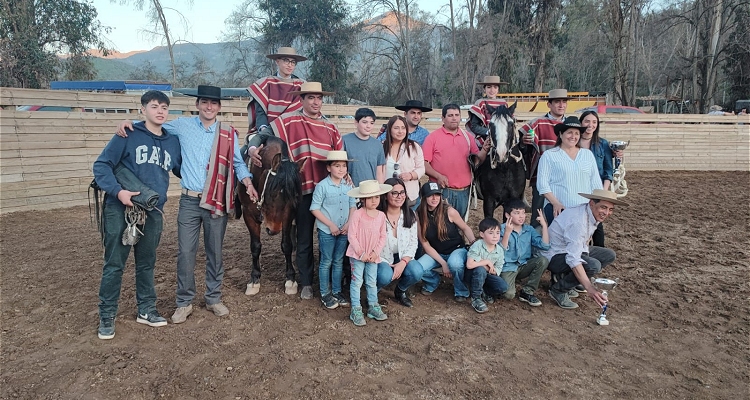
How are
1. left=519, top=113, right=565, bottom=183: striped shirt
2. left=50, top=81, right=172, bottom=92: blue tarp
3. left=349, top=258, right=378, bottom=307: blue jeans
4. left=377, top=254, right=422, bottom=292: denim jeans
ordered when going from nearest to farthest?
left=349, top=258, right=378, bottom=307: blue jeans < left=377, top=254, right=422, bottom=292: denim jeans < left=519, top=113, right=565, bottom=183: striped shirt < left=50, top=81, right=172, bottom=92: blue tarp

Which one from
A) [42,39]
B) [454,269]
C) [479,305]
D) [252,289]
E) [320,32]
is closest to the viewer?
[479,305]

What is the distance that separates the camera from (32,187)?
28.2 ft

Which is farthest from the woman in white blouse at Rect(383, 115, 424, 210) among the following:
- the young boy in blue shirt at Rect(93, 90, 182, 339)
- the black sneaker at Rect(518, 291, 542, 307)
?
the young boy in blue shirt at Rect(93, 90, 182, 339)

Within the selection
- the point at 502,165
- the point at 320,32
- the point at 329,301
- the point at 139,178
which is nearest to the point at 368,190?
the point at 329,301

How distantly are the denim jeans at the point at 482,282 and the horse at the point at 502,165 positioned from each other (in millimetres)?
1400

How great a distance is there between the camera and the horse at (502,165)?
4910mm

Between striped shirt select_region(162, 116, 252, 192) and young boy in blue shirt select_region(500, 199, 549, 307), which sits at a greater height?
striped shirt select_region(162, 116, 252, 192)

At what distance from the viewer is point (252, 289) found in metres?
4.62

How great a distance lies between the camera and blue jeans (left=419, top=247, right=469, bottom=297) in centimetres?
440

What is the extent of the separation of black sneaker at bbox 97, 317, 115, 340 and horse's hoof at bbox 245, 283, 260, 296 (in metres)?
1.28

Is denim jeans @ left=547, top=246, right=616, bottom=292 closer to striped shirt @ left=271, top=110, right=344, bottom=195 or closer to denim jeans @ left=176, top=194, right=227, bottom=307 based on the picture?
striped shirt @ left=271, top=110, right=344, bottom=195

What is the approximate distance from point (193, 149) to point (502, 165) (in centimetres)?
347

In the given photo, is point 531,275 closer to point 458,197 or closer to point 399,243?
point 458,197

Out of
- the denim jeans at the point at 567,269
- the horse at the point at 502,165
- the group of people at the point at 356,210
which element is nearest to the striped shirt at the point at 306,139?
the group of people at the point at 356,210
